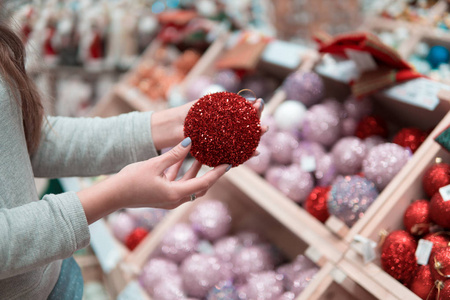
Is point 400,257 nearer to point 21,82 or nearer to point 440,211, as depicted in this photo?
point 440,211

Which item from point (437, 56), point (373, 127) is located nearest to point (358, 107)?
point (373, 127)

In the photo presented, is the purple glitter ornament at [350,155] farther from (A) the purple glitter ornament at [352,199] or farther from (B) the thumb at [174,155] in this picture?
(B) the thumb at [174,155]

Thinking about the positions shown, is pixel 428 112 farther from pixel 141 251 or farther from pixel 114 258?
pixel 114 258

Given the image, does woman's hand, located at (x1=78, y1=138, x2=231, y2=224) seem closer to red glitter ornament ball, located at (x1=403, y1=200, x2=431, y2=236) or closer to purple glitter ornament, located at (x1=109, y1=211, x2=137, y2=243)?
red glitter ornament ball, located at (x1=403, y1=200, x2=431, y2=236)

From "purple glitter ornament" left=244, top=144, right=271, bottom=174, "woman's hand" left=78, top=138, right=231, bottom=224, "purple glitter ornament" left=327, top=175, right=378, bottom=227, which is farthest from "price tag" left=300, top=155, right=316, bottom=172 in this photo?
"woman's hand" left=78, top=138, right=231, bottom=224

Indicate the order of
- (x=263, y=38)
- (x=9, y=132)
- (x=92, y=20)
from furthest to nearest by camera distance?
(x=92, y=20)
(x=263, y=38)
(x=9, y=132)

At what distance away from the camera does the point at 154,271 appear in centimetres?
142

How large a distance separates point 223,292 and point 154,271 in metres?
0.28

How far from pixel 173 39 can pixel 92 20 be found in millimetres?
665

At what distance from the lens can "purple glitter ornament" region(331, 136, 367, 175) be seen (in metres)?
1.26

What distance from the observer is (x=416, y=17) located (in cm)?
216

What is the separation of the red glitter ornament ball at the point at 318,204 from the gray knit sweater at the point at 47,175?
1.93ft

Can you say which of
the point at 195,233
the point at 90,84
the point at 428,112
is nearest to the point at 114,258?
the point at 195,233

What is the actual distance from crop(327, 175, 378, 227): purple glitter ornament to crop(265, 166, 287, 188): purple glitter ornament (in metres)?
0.30
